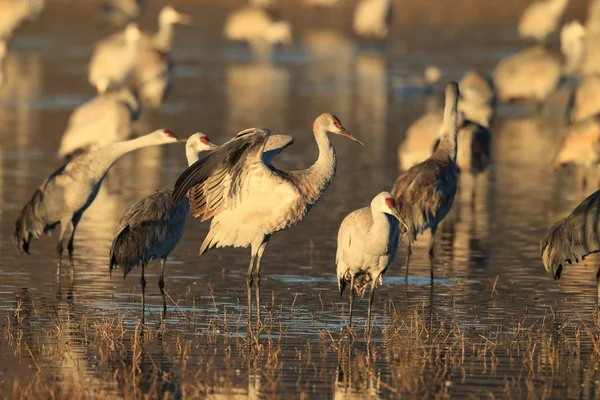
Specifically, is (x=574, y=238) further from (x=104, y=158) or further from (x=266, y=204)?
(x=104, y=158)

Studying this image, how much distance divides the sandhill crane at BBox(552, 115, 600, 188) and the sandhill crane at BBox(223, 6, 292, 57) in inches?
863

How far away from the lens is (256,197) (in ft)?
37.7

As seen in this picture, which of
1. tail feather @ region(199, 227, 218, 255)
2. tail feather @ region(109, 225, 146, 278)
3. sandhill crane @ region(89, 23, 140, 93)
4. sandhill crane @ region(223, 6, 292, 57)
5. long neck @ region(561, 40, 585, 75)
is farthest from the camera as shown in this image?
sandhill crane @ region(223, 6, 292, 57)

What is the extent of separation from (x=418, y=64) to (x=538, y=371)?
28411 millimetres

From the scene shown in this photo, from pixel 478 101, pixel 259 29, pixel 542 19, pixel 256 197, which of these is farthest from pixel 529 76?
pixel 256 197

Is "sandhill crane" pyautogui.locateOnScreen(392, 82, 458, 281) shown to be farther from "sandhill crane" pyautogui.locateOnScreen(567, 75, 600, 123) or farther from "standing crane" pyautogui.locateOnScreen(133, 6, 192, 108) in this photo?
"standing crane" pyautogui.locateOnScreen(133, 6, 192, 108)

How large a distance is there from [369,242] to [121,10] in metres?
34.5

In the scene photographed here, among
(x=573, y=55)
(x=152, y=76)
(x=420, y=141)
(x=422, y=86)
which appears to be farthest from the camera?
(x=573, y=55)

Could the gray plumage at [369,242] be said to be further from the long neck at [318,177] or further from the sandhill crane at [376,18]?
the sandhill crane at [376,18]

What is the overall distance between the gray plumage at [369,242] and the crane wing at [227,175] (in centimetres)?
72

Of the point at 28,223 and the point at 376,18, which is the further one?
the point at 376,18

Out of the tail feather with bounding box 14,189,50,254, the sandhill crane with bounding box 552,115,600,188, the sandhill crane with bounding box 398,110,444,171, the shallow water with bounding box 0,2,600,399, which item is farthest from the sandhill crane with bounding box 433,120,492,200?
the tail feather with bounding box 14,189,50,254

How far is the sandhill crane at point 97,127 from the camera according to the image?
66.3 ft

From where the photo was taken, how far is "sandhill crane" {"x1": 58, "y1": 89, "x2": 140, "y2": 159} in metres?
20.2
